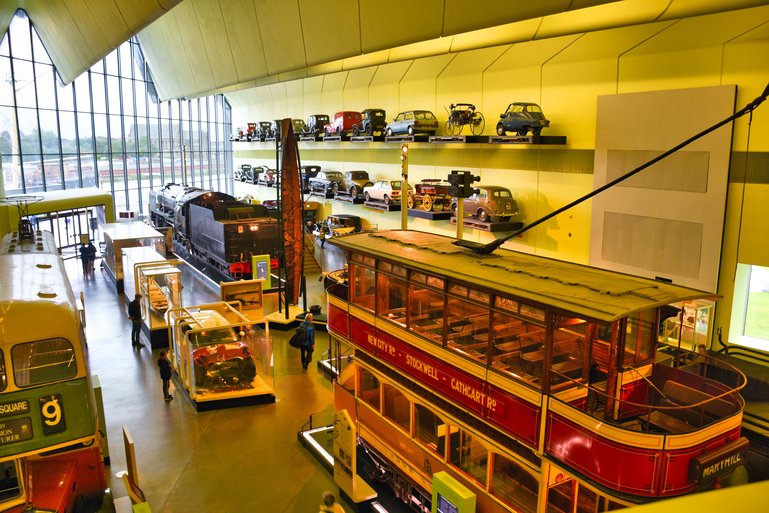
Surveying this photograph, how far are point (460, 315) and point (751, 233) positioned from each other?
8.78 m

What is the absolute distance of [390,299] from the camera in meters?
10.6

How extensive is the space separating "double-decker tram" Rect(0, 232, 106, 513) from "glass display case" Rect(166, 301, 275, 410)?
394 centimetres

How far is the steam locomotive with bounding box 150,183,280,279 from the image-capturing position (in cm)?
2572

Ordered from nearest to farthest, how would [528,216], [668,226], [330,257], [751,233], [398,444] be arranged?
[398,444]
[751,233]
[668,226]
[528,216]
[330,257]

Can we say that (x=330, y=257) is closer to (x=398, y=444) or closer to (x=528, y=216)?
(x=528, y=216)

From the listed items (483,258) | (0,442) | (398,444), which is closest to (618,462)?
(483,258)

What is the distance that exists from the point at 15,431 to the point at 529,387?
8227mm

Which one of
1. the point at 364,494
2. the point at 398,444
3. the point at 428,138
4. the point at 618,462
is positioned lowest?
the point at 364,494

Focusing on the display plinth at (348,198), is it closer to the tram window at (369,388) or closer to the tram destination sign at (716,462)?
the tram window at (369,388)

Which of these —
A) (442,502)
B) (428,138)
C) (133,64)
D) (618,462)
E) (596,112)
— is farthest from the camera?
(133,64)

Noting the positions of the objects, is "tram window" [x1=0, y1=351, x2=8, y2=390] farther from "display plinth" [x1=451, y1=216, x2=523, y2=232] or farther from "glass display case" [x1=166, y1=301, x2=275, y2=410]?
"display plinth" [x1=451, y1=216, x2=523, y2=232]

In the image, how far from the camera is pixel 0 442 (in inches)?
358

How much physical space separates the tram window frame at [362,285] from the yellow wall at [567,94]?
356 inches

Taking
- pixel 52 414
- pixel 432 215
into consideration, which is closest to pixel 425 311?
pixel 52 414
